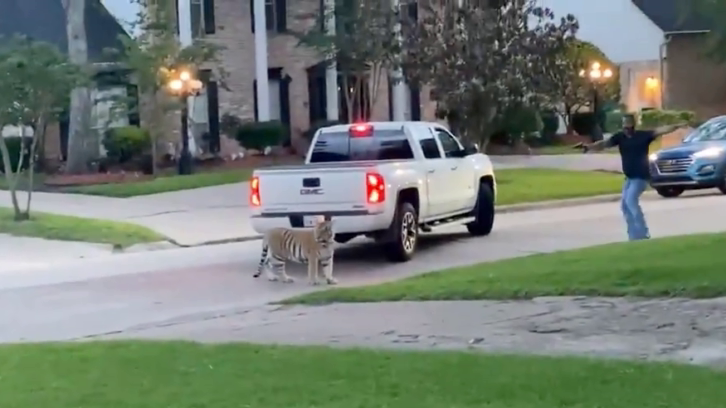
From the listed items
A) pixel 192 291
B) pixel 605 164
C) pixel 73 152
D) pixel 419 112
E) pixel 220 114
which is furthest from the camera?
pixel 419 112

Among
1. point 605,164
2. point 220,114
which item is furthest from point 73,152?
point 605,164

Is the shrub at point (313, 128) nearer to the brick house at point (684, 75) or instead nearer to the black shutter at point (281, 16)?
the black shutter at point (281, 16)

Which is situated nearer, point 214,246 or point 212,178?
point 214,246

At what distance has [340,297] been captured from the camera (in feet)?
41.1

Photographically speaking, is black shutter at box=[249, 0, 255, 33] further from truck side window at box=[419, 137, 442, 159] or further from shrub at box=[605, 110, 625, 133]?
truck side window at box=[419, 137, 442, 159]

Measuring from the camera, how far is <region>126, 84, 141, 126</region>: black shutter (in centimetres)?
3247

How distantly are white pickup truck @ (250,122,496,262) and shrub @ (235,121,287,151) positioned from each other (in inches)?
717

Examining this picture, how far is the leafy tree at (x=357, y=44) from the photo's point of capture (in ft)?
113

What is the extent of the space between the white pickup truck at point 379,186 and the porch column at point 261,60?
775 inches

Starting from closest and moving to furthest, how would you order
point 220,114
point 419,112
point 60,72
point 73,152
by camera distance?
point 60,72 < point 73,152 < point 220,114 < point 419,112

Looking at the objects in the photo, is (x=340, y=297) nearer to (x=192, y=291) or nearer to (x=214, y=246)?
(x=192, y=291)

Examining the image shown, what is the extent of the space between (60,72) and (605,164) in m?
18.4

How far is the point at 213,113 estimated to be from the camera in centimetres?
3794

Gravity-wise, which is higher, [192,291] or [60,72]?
[60,72]
